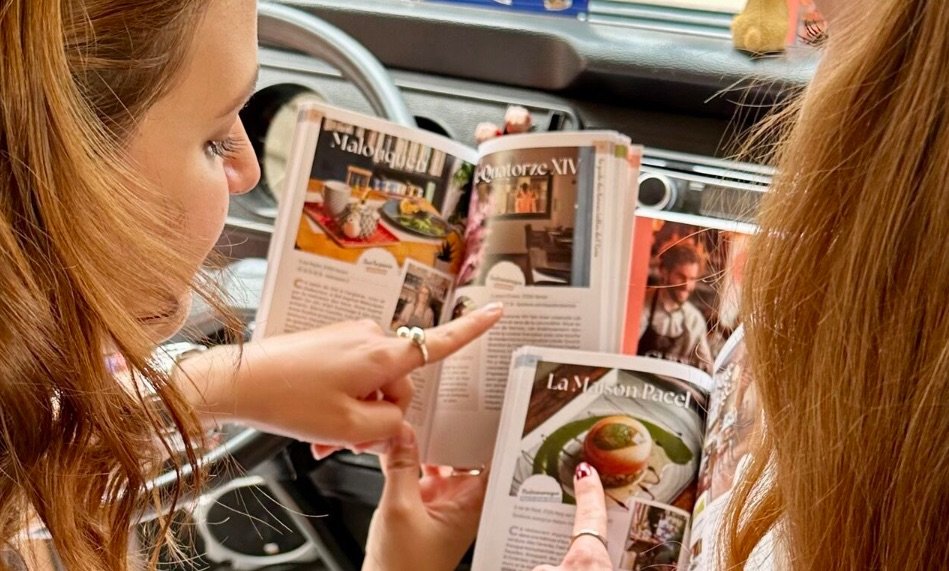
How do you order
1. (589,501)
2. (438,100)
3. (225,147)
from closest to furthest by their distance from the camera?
(225,147) < (589,501) < (438,100)

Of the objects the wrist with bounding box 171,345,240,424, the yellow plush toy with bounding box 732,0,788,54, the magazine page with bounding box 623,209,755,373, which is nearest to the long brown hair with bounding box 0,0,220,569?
the wrist with bounding box 171,345,240,424

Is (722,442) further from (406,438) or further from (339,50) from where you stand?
(339,50)

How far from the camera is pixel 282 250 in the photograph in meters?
0.98

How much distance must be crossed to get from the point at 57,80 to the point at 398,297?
52cm

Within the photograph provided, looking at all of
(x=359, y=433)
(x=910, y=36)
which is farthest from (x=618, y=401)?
(x=910, y=36)

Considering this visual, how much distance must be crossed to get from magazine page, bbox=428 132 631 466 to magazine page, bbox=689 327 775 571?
0.13 m

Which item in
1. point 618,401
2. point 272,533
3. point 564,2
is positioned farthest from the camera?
point 564,2

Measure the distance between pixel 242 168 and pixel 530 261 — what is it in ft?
1.06

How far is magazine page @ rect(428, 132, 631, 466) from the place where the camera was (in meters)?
0.95

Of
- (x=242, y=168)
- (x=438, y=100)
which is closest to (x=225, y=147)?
(x=242, y=168)

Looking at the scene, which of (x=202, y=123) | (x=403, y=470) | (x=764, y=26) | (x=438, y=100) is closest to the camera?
(x=202, y=123)

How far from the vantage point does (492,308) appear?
972 millimetres

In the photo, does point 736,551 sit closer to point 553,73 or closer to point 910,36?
point 910,36

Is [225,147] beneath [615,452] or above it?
above
